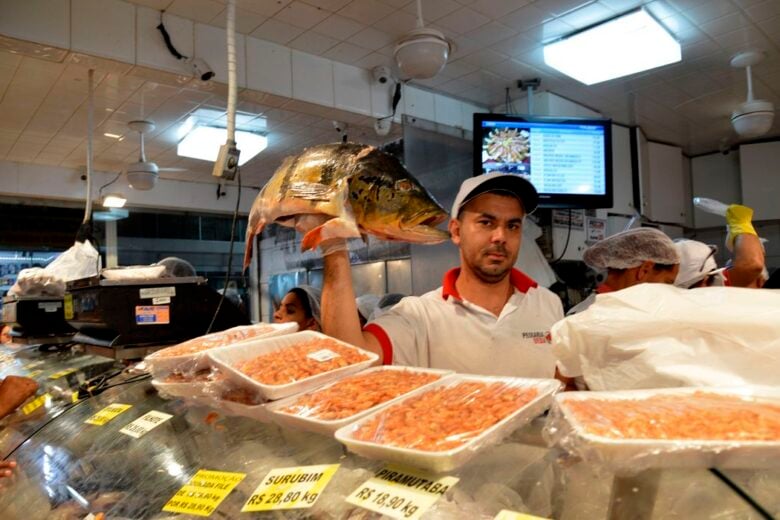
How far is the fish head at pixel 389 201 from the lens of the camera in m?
1.41

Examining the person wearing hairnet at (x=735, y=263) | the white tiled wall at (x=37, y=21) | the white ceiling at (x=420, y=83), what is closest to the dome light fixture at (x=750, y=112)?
the white ceiling at (x=420, y=83)

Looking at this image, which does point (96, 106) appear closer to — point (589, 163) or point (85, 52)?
point (85, 52)

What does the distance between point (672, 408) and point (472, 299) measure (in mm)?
1240

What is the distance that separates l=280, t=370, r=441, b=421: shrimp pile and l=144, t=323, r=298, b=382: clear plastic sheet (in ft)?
1.39

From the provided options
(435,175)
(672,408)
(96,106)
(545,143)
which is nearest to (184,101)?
(96,106)

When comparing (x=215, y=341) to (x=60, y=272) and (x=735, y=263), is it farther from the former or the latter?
(x=735, y=263)

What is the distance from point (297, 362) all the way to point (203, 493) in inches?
13.8

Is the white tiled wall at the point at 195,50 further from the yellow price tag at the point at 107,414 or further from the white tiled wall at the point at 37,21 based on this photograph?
the yellow price tag at the point at 107,414

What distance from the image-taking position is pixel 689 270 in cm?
310

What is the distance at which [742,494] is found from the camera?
67 cm

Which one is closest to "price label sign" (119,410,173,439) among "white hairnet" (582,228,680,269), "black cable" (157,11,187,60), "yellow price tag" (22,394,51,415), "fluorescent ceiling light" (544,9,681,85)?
"yellow price tag" (22,394,51,415)

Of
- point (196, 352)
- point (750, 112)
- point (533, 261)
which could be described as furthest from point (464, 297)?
point (750, 112)

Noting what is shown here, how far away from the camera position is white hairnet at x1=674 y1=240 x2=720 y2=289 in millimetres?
3025

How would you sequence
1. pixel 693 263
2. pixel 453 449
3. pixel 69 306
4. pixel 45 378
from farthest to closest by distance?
pixel 693 263 → pixel 69 306 → pixel 45 378 → pixel 453 449
